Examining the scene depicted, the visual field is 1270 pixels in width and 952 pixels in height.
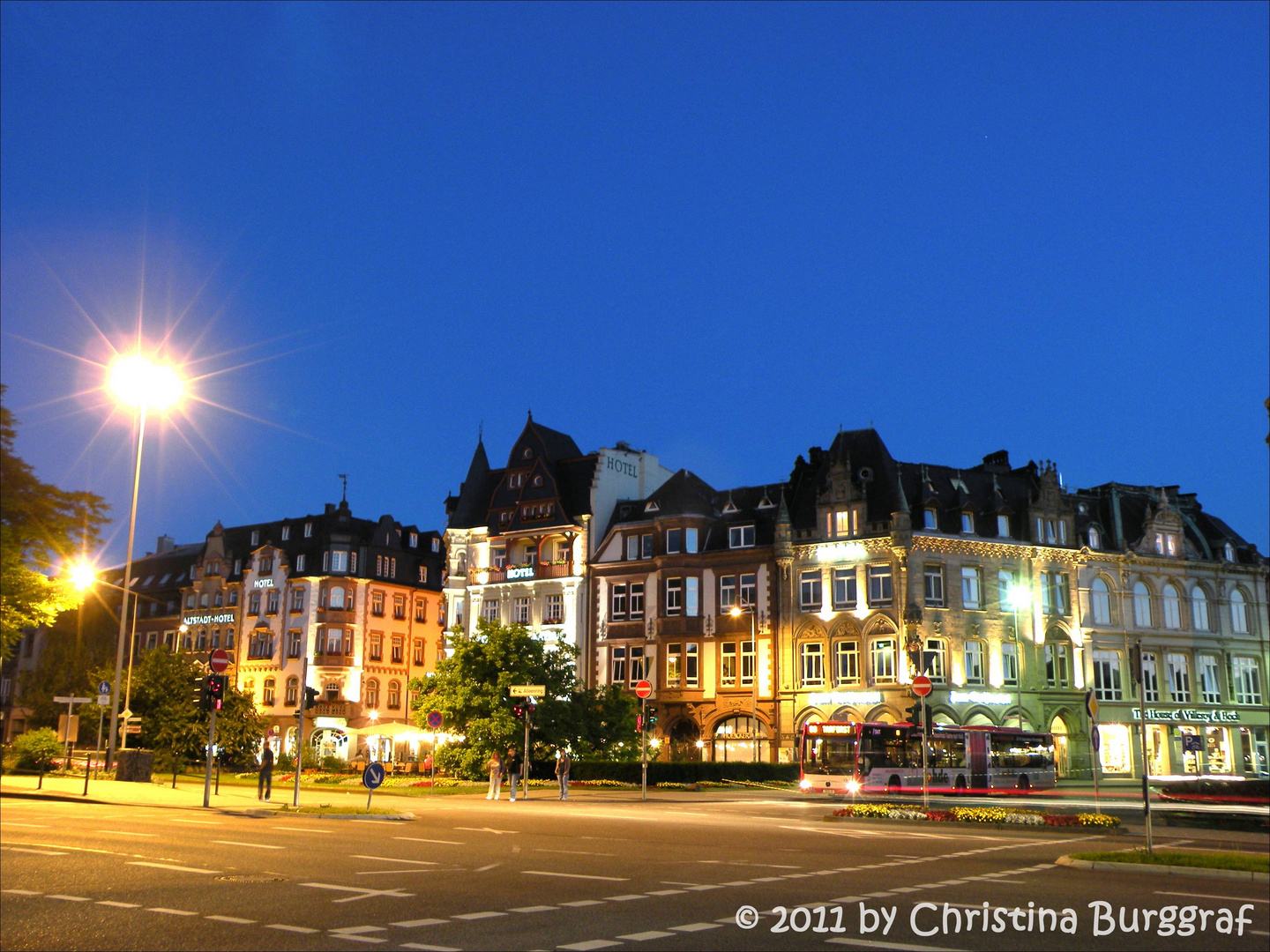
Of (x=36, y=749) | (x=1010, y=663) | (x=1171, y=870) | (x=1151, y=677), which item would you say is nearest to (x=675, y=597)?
(x=1010, y=663)

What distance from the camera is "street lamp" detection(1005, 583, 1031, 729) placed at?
6097 centimetres

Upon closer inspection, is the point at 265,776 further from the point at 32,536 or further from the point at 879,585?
the point at 879,585

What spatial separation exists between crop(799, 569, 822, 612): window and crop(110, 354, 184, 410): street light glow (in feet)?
120

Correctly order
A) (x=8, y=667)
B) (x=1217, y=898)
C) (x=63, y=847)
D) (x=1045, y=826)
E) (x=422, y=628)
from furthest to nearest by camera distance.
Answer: (x=8, y=667)
(x=422, y=628)
(x=1045, y=826)
(x=63, y=847)
(x=1217, y=898)

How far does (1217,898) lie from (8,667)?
107 metres

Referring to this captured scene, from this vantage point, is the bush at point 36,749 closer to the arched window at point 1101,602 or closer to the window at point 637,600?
the window at point 637,600

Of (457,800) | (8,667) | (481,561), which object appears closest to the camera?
(457,800)

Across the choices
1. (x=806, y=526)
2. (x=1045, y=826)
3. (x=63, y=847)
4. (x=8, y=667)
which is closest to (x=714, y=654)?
(x=806, y=526)

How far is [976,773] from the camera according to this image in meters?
51.6

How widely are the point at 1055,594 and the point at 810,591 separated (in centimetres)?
1401

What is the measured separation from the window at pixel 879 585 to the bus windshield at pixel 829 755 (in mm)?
12011

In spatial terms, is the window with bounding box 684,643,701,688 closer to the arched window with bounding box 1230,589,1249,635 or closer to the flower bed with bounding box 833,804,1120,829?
the flower bed with bounding box 833,804,1120,829

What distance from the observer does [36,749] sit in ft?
165

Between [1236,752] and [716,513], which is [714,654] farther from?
[1236,752]
